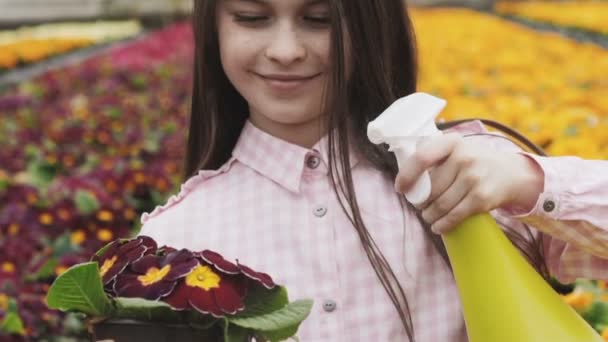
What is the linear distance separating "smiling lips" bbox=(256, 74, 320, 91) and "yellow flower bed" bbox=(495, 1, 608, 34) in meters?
7.12

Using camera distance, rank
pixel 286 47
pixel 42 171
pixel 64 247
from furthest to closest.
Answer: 1. pixel 42 171
2. pixel 64 247
3. pixel 286 47

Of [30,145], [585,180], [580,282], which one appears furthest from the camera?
[30,145]

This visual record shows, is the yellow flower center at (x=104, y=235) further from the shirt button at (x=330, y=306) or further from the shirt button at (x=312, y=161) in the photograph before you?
the shirt button at (x=330, y=306)

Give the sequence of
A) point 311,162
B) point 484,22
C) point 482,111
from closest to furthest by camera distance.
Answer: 1. point 311,162
2. point 482,111
3. point 484,22

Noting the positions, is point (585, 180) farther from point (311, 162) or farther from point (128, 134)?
point (128, 134)

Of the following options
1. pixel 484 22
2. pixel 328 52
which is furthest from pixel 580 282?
pixel 484 22

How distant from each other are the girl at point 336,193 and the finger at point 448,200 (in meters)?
0.19

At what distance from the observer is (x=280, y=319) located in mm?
1049

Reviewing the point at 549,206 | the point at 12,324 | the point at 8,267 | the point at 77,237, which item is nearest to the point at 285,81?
the point at 549,206

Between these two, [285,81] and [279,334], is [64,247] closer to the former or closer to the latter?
[285,81]

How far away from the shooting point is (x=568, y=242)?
4.80 feet

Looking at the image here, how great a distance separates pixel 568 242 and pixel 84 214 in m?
2.20

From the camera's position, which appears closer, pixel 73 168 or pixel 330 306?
pixel 330 306

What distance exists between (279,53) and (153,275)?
21.8 inches
